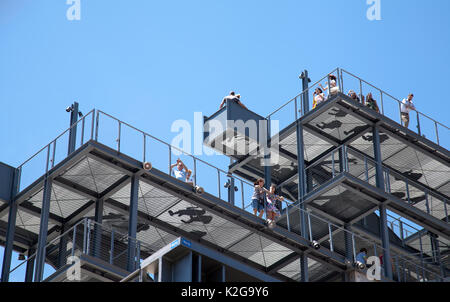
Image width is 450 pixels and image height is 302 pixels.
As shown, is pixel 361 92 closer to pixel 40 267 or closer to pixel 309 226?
pixel 309 226

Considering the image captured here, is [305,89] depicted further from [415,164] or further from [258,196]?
[258,196]

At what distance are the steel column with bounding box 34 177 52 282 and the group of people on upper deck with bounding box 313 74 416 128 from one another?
11.6 m

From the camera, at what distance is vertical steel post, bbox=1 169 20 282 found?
38.6 meters

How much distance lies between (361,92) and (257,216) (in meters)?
7.56

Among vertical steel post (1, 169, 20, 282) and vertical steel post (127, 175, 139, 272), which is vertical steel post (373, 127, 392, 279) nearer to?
vertical steel post (127, 175, 139, 272)

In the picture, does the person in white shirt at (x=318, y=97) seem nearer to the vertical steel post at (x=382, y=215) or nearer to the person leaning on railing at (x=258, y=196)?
the vertical steel post at (x=382, y=215)

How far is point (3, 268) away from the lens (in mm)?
38500

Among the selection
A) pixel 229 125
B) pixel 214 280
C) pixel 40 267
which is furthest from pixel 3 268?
pixel 214 280

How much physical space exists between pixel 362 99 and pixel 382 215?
456cm

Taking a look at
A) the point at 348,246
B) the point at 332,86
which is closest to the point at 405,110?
the point at 332,86

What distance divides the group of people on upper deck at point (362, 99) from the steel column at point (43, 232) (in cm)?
1159

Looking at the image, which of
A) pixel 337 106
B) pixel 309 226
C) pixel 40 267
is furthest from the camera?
pixel 337 106

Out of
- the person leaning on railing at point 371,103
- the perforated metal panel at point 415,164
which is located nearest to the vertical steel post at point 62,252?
the person leaning on railing at point 371,103

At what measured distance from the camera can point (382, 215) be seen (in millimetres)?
43438
